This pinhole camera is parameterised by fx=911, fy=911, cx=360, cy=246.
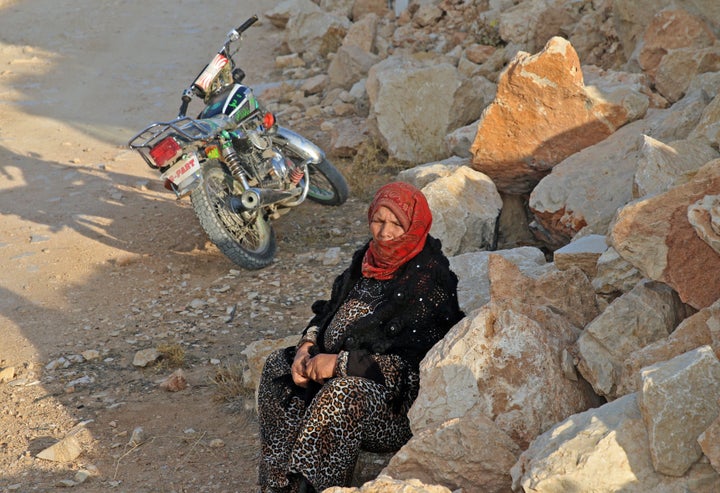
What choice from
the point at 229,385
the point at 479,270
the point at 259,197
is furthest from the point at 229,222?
the point at 479,270

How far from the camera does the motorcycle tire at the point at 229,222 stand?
6.18 m

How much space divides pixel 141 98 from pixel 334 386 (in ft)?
29.4

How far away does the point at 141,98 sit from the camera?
1159 centimetres

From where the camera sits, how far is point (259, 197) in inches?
253

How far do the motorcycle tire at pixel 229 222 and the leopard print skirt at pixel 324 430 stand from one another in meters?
2.66

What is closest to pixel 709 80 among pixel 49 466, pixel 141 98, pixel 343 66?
pixel 49 466

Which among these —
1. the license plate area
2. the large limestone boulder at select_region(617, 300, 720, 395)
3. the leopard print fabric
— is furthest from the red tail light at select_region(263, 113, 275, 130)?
the large limestone boulder at select_region(617, 300, 720, 395)

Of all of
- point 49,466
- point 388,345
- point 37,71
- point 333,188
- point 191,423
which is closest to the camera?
point 388,345

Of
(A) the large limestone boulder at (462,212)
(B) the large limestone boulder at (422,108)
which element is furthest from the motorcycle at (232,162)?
(B) the large limestone boulder at (422,108)

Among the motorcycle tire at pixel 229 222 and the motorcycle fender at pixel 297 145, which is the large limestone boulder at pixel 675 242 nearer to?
the motorcycle tire at pixel 229 222

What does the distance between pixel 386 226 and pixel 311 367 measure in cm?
64

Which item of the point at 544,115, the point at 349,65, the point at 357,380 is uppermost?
the point at 357,380

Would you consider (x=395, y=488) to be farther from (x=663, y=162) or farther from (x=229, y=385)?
(x=663, y=162)

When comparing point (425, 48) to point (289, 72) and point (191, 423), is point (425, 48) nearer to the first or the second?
point (289, 72)
